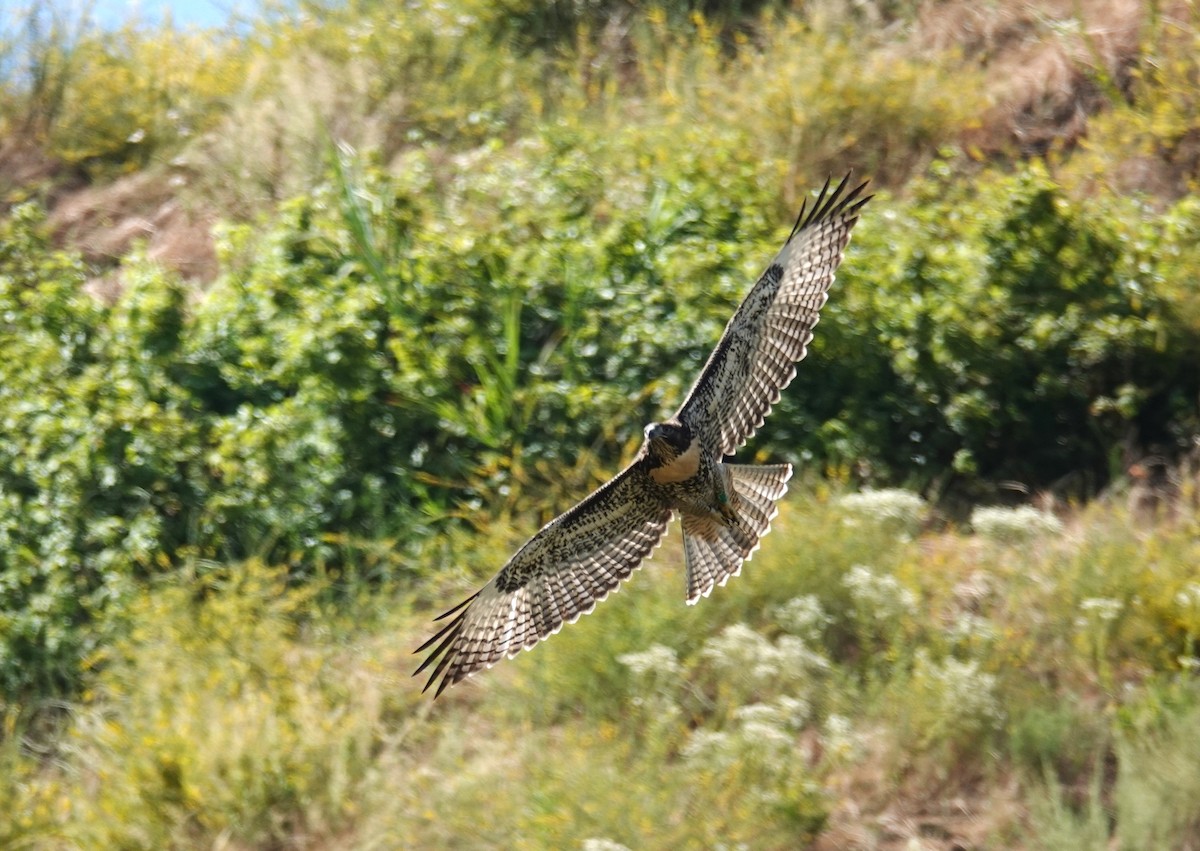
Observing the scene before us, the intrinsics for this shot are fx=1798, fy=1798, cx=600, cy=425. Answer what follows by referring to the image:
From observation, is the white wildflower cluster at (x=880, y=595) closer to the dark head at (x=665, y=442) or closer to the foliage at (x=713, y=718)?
Result: the foliage at (x=713, y=718)

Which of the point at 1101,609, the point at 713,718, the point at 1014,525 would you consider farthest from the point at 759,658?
the point at 1101,609

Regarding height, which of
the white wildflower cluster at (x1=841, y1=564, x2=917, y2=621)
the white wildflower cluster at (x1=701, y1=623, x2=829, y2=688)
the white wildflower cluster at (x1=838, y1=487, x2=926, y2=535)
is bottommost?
Answer: the white wildflower cluster at (x1=701, y1=623, x2=829, y2=688)

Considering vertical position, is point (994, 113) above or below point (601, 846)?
above

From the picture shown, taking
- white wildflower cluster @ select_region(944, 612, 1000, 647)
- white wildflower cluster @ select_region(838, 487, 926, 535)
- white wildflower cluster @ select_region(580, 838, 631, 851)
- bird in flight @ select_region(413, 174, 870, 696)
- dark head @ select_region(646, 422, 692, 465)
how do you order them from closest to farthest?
1. dark head @ select_region(646, 422, 692, 465)
2. white wildflower cluster @ select_region(580, 838, 631, 851)
3. bird in flight @ select_region(413, 174, 870, 696)
4. white wildflower cluster @ select_region(944, 612, 1000, 647)
5. white wildflower cluster @ select_region(838, 487, 926, 535)

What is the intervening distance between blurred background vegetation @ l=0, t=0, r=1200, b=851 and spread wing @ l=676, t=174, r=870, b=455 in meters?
1.23

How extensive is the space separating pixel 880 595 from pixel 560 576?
173cm

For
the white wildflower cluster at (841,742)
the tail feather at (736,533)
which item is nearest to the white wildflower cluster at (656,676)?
the tail feather at (736,533)

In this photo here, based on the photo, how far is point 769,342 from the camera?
6.71 metres

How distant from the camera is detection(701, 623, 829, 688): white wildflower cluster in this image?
7.48 m

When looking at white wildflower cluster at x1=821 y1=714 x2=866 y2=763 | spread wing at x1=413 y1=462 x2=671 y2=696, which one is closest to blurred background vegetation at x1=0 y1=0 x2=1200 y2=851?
white wildflower cluster at x1=821 y1=714 x2=866 y2=763

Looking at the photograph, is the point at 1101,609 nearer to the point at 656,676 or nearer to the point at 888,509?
the point at 888,509

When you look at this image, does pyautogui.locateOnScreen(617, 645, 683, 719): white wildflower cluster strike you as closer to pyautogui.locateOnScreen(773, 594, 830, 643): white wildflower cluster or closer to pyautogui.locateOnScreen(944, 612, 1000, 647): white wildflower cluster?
pyautogui.locateOnScreen(773, 594, 830, 643): white wildflower cluster

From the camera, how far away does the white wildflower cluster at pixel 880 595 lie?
777 centimetres

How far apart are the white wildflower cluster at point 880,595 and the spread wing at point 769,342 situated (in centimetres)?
133
